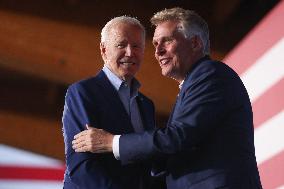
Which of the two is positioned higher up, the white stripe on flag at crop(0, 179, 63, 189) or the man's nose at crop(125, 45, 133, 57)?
the white stripe on flag at crop(0, 179, 63, 189)

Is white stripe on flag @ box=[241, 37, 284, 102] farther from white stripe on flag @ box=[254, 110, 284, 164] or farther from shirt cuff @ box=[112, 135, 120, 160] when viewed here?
shirt cuff @ box=[112, 135, 120, 160]

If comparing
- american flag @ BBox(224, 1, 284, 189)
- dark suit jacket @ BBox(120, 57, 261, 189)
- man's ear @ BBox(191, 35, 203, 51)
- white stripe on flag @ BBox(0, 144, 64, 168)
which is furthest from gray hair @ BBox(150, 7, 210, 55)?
white stripe on flag @ BBox(0, 144, 64, 168)

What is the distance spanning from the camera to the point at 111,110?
1.42m

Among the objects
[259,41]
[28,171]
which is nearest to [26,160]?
[28,171]

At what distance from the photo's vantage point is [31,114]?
14.2 ft

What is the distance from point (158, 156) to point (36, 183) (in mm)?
2949

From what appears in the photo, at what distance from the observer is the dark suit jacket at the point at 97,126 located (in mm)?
1352

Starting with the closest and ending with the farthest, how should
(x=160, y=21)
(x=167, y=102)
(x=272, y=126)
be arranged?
(x=160, y=21) → (x=272, y=126) → (x=167, y=102)

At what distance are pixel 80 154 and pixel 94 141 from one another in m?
0.05

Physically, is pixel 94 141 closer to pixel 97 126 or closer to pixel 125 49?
pixel 97 126

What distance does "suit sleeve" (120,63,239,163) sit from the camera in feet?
4.27

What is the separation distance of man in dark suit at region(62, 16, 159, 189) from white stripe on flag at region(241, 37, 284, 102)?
1.98ft

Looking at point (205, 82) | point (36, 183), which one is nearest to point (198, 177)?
point (205, 82)

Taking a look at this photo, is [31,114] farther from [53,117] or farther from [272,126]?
[272,126]
